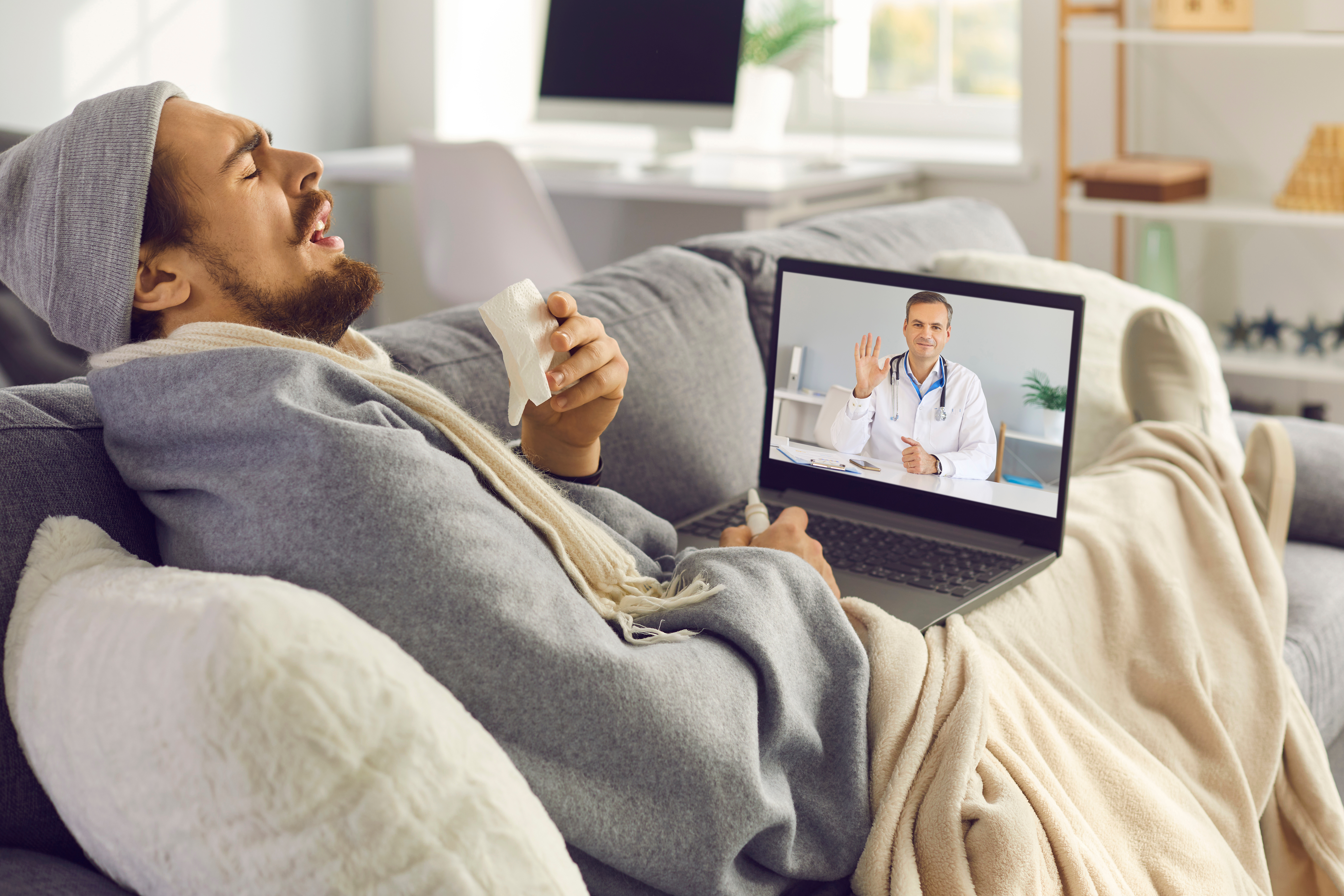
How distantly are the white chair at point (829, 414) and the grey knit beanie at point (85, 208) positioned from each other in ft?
2.24

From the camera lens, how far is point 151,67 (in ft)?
11.2

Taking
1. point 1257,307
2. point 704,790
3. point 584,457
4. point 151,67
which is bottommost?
point 704,790

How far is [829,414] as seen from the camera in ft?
4.25

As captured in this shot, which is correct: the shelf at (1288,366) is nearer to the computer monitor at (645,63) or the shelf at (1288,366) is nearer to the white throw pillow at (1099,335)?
the white throw pillow at (1099,335)

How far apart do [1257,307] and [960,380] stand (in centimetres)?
223

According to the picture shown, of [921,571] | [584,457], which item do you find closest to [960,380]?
[921,571]

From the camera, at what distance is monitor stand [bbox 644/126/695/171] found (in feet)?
10.6

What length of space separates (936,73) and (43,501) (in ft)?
10.4

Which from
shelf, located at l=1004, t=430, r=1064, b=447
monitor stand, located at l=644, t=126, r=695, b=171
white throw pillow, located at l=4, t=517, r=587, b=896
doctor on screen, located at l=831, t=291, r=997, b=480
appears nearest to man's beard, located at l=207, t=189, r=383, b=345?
white throw pillow, located at l=4, t=517, r=587, b=896

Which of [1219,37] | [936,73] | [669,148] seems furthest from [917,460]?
[936,73]

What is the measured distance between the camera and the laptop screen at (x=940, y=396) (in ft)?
3.97

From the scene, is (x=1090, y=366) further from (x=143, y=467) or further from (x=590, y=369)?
(x=143, y=467)

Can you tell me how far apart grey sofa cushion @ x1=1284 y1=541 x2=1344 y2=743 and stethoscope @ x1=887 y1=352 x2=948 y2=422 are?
0.56 m

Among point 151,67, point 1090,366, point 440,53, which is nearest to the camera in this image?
point 1090,366
